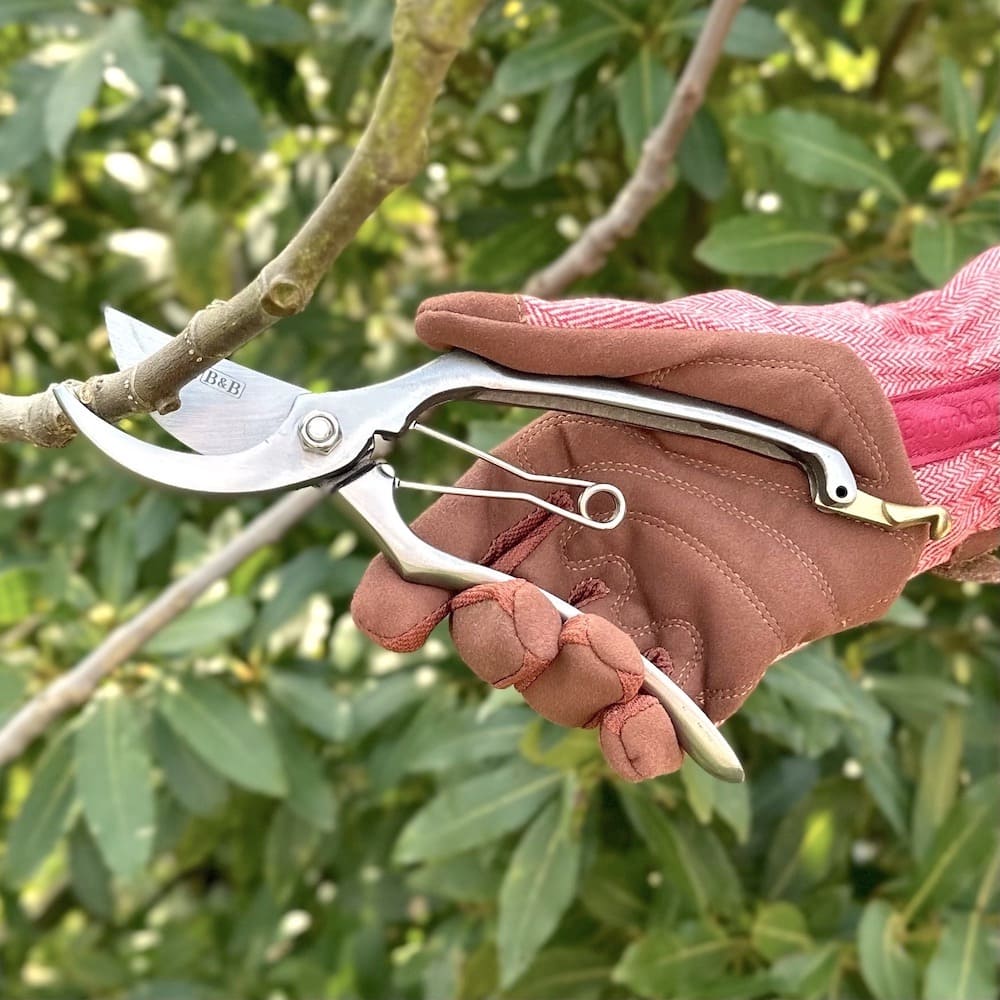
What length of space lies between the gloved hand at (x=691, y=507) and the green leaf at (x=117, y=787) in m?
0.76

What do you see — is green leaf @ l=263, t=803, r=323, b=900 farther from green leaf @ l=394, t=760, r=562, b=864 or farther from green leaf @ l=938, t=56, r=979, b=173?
green leaf @ l=938, t=56, r=979, b=173

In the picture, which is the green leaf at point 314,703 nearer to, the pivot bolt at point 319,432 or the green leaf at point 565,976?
the green leaf at point 565,976

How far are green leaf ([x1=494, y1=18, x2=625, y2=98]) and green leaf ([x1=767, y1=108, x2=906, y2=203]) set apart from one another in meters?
0.21

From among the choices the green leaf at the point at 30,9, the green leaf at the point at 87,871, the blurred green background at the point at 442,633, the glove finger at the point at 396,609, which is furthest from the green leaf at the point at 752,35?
the green leaf at the point at 87,871

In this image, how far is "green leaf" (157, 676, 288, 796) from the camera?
4.46 feet

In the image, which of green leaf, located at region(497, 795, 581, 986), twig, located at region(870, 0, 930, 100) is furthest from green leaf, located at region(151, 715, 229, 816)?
twig, located at region(870, 0, 930, 100)

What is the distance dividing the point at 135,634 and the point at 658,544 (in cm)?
70

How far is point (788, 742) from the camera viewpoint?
1275 mm

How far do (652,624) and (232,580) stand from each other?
87 centimetres

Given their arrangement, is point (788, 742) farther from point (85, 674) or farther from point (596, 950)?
point (85, 674)

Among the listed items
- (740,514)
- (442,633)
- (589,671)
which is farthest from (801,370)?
(442,633)

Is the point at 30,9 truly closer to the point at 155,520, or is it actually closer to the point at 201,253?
the point at 201,253

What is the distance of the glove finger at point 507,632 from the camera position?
0.61m

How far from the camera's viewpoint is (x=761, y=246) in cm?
134
